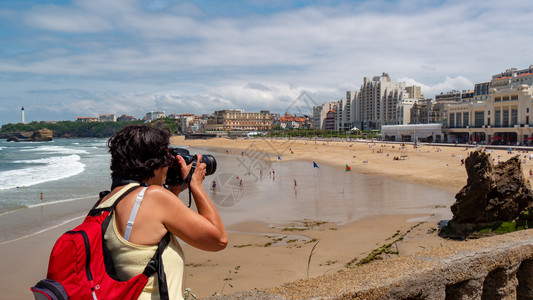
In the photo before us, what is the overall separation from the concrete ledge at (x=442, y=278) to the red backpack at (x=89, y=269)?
137 centimetres

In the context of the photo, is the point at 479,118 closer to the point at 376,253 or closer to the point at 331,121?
the point at 376,253

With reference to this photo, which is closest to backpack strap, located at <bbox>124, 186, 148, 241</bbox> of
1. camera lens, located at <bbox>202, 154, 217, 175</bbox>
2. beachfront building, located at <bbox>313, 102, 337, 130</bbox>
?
camera lens, located at <bbox>202, 154, 217, 175</bbox>

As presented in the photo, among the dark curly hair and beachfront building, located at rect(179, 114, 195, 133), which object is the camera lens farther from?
beachfront building, located at rect(179, 114, 195, 133)

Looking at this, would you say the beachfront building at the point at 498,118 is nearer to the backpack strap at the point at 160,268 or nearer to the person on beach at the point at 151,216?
the person on beach at the point at 151,216

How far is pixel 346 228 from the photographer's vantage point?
1395 cm

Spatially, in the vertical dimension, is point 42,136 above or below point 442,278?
above

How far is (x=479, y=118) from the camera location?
58.7 m

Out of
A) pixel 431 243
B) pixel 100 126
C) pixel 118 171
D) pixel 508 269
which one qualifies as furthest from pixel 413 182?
pixel 100 126

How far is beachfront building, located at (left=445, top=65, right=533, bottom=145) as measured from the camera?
50.7 m

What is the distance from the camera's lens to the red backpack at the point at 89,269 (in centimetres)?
137

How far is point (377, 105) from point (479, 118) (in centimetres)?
4484

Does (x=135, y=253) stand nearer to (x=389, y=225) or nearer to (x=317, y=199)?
(x=389, y=225)

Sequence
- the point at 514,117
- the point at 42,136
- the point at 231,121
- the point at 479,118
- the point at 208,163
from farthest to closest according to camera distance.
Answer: the point at 42,136 → the point at 231,121 → the point at 479,118 → the point at 514,117 → the point at 208,163

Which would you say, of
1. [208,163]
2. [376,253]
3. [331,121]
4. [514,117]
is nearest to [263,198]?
[376,253]
